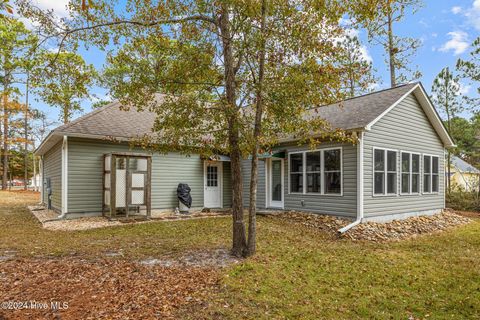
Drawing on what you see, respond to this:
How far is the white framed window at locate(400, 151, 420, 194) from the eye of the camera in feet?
35.7

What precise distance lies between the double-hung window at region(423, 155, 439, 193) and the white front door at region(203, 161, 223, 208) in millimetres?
8194

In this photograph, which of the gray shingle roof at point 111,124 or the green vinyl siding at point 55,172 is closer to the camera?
the gray shingle roof at point 111,124

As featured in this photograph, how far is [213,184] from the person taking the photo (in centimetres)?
1351

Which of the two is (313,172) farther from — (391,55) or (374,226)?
(391,55)

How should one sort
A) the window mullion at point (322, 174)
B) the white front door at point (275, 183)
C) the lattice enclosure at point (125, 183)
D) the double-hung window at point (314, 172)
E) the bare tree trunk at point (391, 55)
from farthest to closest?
the bare tree trunk at point (391, 55)
the white front door at point (275, 183)
the double-hung window at point (314, 172)
the window mullion at point (322, 174)
the lattice enclosure at point (125, 183)

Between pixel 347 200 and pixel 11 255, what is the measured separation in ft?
27.8

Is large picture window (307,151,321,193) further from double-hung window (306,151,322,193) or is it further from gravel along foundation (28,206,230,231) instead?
gravel along foundation (28,206,230,231)

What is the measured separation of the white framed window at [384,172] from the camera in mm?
9797

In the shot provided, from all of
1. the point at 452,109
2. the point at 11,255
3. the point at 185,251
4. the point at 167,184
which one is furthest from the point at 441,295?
the point at 452,109

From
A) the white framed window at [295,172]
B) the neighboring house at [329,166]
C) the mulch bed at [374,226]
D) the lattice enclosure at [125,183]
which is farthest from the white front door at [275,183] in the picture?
the lattice enclosure at [125,183]

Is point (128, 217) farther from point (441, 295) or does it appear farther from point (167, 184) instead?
point (441, 295)

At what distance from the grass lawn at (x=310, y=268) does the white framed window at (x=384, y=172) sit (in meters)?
1.88

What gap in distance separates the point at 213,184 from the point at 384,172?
6.82 m

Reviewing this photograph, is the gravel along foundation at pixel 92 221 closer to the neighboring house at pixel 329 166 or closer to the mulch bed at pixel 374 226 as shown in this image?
the neighboring house at pixel 329 166
